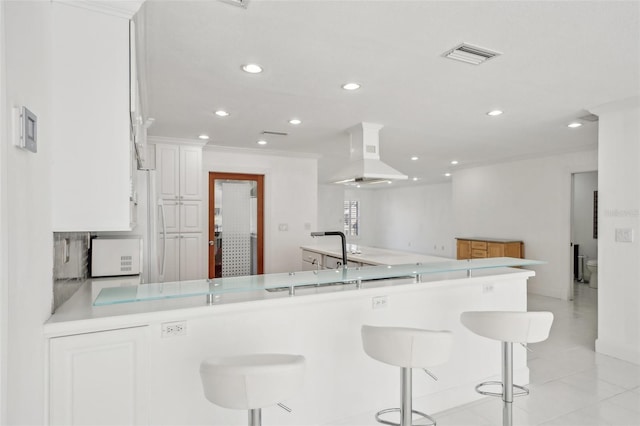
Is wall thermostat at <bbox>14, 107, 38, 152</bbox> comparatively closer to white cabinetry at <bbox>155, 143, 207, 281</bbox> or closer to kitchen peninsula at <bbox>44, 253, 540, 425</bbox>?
kitchen peninsula at <bbox>44, 253, 540, 425</bbox>

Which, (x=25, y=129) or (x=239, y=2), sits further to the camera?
(x=239, y=2)

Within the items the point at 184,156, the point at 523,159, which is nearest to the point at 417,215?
the point at 523,159

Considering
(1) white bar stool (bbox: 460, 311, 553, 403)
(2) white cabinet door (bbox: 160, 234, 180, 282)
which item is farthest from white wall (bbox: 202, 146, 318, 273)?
(1) white bar stool (bbox: 460, 311, 553, 403)

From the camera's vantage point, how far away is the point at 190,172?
5508 mm

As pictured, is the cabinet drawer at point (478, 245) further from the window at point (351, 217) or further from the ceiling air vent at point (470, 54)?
the window at point (351, 217)

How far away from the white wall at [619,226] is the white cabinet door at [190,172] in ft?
16.0

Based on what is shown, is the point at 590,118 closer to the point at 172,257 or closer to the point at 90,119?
the point at 90,119

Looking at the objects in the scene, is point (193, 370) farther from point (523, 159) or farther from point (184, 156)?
point (523, 159)

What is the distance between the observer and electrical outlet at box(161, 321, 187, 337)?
182 centimetres

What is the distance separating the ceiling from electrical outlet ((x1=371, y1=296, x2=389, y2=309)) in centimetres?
160

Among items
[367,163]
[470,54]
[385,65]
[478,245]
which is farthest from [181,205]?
[478,245]

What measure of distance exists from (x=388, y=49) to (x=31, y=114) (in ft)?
6.44

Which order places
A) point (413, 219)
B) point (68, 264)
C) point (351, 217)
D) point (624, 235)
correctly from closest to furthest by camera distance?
point (68, 264) → point (624, 235) → point (413, 219) → point (351, 217)

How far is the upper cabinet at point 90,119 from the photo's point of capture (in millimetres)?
1628
